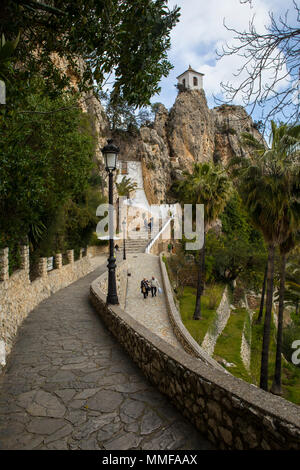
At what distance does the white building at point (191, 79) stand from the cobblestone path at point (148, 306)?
42962 mm

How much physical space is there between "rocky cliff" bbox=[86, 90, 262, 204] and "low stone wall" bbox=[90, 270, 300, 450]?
37.7m

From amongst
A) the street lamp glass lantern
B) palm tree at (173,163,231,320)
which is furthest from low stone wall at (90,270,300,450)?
palm tree at (173,163,231,320)

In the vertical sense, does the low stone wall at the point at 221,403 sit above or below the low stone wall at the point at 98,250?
above

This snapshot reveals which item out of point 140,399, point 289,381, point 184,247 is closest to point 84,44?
point 140,399

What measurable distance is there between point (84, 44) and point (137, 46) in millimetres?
972

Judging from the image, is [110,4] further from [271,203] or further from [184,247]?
[184,247]

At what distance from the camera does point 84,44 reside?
5.27 metres

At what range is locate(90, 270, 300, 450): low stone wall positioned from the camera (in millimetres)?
2262

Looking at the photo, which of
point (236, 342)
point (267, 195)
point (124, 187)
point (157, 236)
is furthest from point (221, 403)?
point (124, 187)

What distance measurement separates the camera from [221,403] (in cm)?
282

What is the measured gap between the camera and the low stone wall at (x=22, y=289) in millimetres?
7051

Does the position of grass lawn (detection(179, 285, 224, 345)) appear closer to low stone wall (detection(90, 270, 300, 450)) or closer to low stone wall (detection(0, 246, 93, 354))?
low stone wall (detection(0, 246, 93, 354))

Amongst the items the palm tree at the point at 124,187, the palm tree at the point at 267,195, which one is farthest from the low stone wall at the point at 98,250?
the palm tree at the point at 267,195

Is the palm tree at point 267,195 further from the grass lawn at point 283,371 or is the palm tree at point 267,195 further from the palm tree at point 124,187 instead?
the palm tree at point 124,187
